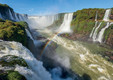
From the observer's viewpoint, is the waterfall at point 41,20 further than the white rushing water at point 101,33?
Yes

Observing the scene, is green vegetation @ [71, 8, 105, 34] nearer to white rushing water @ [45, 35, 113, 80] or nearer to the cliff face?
the cliff face

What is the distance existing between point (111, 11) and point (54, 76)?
35.1 metres

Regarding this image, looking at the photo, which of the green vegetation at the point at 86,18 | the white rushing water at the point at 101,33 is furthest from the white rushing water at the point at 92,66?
the green vegetation at the point at 86,18

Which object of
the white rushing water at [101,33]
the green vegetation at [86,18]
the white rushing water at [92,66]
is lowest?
the white rushing water at [92,66]

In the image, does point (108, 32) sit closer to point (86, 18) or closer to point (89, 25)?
point (89, 25)

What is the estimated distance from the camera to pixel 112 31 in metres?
24.2

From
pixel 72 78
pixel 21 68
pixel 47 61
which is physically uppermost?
pixel 21 68

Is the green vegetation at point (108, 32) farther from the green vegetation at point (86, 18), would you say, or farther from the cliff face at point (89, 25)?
the green vegetation at point (86, 18)

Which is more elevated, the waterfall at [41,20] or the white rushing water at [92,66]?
the waterfall at [41,20]

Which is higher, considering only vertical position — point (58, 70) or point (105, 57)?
point (105, 57)

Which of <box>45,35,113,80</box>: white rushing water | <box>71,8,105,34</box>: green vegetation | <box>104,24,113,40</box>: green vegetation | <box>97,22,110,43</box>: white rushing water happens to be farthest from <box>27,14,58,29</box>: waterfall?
<box>45,35,113,80</box>: white rushing water

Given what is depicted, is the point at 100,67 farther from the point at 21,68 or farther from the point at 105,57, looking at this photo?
the point at 21,68

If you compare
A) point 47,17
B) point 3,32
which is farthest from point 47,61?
point 47,17

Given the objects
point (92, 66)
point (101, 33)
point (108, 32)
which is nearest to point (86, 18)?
point (101, 33)
